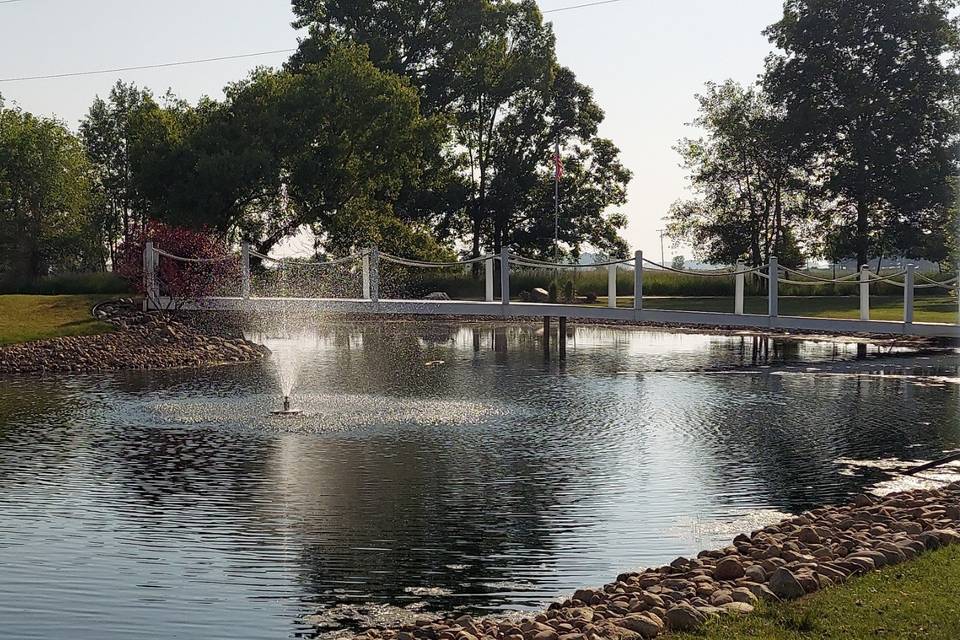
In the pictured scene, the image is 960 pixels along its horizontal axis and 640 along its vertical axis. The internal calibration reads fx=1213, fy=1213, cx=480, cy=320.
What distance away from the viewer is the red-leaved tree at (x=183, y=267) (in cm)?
2984

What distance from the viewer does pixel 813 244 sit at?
53938 millimetres

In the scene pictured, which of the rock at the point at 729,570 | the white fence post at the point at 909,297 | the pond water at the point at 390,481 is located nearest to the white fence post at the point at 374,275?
the pond water at the point at 390,481

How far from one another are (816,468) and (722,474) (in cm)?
111

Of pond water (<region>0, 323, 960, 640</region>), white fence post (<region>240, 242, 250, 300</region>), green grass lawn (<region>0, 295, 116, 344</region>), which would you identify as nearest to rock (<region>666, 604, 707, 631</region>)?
pond water (<region>0, 323, 960, 640</region>)

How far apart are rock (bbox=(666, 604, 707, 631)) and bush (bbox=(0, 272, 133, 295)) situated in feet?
93.9

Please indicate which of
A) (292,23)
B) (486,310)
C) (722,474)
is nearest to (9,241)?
(292,23)

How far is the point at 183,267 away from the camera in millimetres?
30344

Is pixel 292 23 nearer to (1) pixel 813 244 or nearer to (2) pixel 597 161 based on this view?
(2) pixel 597 161

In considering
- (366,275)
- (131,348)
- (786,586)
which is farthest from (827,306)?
(786,586)

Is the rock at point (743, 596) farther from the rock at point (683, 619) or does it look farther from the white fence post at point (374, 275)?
the white fence post at point (374, 275)

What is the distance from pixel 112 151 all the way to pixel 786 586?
58351 mm

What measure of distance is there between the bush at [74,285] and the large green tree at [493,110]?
14430mm

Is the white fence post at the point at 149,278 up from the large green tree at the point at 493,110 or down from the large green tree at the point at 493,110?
down

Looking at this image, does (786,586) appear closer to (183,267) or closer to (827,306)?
(183,267)
